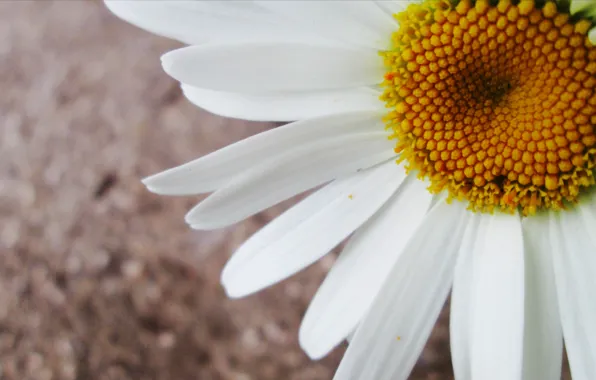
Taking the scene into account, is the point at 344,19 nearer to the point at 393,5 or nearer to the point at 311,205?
the point at 393,5

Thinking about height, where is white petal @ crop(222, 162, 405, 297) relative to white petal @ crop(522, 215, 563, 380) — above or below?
below

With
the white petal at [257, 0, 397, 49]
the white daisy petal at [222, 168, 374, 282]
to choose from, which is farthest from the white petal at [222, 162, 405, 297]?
the white petal at [257, 0, 397, 49]

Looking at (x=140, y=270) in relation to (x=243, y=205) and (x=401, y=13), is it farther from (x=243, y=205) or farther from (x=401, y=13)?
(x=401, y=13)

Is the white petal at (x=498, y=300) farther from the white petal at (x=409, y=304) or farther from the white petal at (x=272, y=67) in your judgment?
the white petal at (x=272, y=67)

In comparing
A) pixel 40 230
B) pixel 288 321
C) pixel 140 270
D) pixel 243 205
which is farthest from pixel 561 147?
pixel 40 230

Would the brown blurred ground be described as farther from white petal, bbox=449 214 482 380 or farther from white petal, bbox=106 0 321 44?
white petal, bbox=106 0 321 44

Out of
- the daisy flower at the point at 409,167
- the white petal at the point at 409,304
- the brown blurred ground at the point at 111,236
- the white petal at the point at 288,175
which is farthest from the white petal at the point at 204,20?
the brown blurred ground at the point at 111,236
